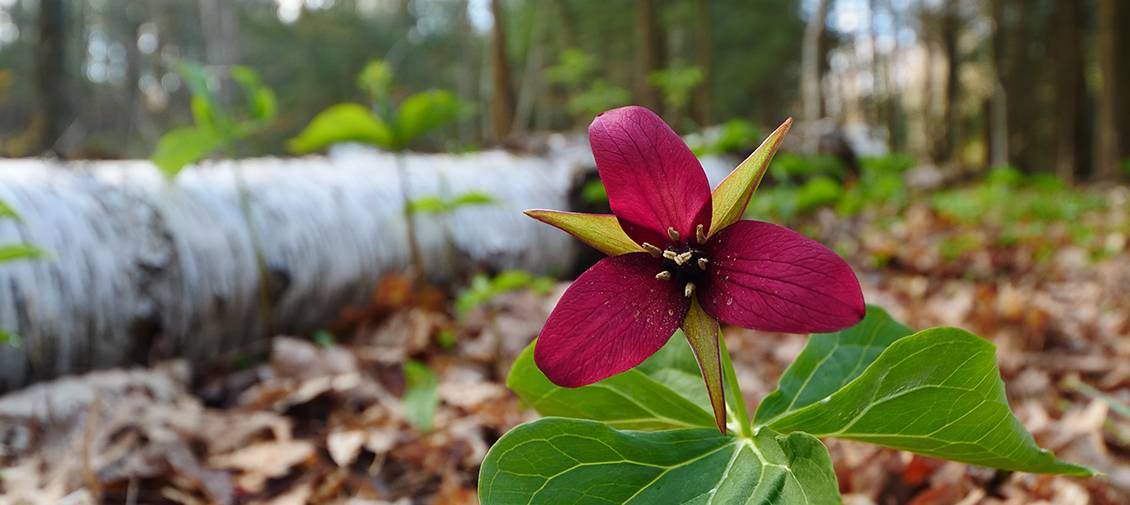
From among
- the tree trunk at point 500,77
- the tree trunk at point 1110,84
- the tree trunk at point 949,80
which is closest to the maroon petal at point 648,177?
the tree trunk at point 500,77

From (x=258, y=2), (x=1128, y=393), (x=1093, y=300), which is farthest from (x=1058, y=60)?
(x=258, y=2)

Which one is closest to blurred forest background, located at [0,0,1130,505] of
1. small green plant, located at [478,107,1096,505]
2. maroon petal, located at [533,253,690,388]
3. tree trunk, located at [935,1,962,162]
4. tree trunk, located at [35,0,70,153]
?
tree trunk, located at [35,0,70,153]

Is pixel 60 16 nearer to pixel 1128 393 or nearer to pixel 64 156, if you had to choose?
pixel 64 156

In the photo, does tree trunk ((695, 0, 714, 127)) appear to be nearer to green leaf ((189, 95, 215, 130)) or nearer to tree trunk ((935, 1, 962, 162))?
tree trunk ((935, 1, 962, 162))

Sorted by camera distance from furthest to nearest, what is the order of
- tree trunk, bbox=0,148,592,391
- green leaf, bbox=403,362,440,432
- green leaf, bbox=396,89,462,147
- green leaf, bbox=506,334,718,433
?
green leaf, bbox=396,89,462,147
tree trunk, bbox=0,148,592,391
green leaf, bbox=403,362,440,432
green leaf, bbox=506,334,718,433

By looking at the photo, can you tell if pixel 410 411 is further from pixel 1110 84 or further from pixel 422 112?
pixel 1110 84

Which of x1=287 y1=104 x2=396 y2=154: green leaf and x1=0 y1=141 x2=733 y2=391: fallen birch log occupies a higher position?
x1=287 y1=104 x2=396 y2=154: green leaf
